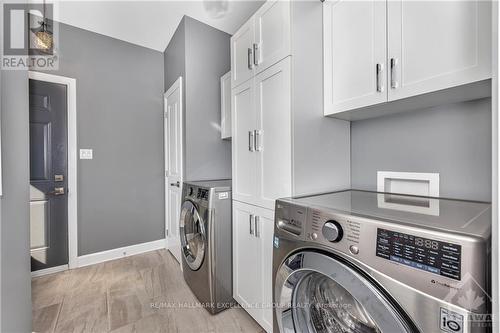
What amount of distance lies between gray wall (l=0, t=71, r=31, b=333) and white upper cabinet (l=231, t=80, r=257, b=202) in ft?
4.08

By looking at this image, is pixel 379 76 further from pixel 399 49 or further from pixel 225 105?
pixel 225 105

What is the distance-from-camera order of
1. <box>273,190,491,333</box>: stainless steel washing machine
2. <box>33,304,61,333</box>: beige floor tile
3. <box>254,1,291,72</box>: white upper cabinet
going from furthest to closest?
1. <box>33,304,61,333</box>: beige floor tile
2. <box>254,1,291,72</box>: white upper cabinet
3. <box>273,190,491,333</box>: stainless steel washing machine

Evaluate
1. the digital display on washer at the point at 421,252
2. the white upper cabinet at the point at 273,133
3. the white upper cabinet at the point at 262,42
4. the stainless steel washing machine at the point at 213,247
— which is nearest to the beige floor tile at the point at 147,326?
the stainless steel washing machine at the point at 213,247

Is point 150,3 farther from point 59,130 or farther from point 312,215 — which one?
point 312,215

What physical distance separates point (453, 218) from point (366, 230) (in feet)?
1.00

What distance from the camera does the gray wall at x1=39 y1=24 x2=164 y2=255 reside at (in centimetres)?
264

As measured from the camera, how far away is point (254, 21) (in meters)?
1.57

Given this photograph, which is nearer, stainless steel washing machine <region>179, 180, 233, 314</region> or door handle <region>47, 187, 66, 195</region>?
stainless steel washing machine <region>179, 180, 233, 314</region>

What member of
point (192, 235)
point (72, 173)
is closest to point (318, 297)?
point (192, 235)

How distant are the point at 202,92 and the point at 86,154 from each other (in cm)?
150

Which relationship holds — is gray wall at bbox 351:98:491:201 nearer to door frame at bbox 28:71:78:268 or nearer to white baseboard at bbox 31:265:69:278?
door frame at bbox 28:71:78:268

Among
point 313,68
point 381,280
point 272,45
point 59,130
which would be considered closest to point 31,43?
point 59,130

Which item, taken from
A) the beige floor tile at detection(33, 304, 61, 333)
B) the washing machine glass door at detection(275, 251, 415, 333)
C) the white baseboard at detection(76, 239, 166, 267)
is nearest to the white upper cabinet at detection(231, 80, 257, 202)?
the washing machine glass door at detection(275, 251, 415, 333)

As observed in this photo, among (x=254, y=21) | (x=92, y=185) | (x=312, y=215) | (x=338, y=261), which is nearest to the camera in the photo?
(x=338, y=261)
